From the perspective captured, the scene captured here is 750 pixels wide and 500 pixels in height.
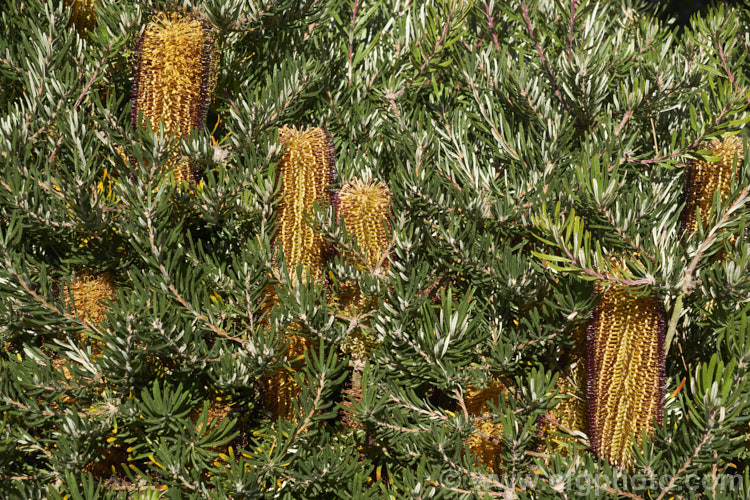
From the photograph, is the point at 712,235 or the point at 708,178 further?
the point at 708,178

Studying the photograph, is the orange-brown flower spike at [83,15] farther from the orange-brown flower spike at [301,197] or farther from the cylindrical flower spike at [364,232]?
the cylindrical flower spike at [364,232]

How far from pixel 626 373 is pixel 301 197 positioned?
64 centimetres

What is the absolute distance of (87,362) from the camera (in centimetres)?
116

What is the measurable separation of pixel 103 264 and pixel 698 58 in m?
1.25

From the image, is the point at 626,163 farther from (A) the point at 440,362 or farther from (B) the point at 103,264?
(B) the point at 103,264

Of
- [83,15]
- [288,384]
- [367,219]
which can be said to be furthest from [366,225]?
[83,15]

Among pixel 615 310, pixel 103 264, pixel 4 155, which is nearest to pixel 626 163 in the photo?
pixel 615 310

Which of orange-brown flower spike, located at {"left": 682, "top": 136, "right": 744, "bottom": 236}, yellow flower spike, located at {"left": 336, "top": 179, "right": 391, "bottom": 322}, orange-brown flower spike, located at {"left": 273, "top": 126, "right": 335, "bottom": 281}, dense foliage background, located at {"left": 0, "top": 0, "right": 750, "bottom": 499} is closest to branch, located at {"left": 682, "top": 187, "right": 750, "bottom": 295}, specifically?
dense foliage background, located at {"left": 0, "top": 0, "right": 750, "bottom": 499}

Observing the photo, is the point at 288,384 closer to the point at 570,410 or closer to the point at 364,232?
the point at 364,232

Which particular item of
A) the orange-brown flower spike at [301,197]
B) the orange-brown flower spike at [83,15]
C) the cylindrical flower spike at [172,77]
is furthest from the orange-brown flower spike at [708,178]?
the orange-brown flower spike at [83,15]

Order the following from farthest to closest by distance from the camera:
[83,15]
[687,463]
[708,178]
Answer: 1. [83,15]
2. [708,178]
3. [687,463]

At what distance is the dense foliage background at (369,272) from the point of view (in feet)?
3.58

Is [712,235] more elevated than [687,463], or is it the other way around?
[712,235]

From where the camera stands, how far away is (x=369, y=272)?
1234 mm
